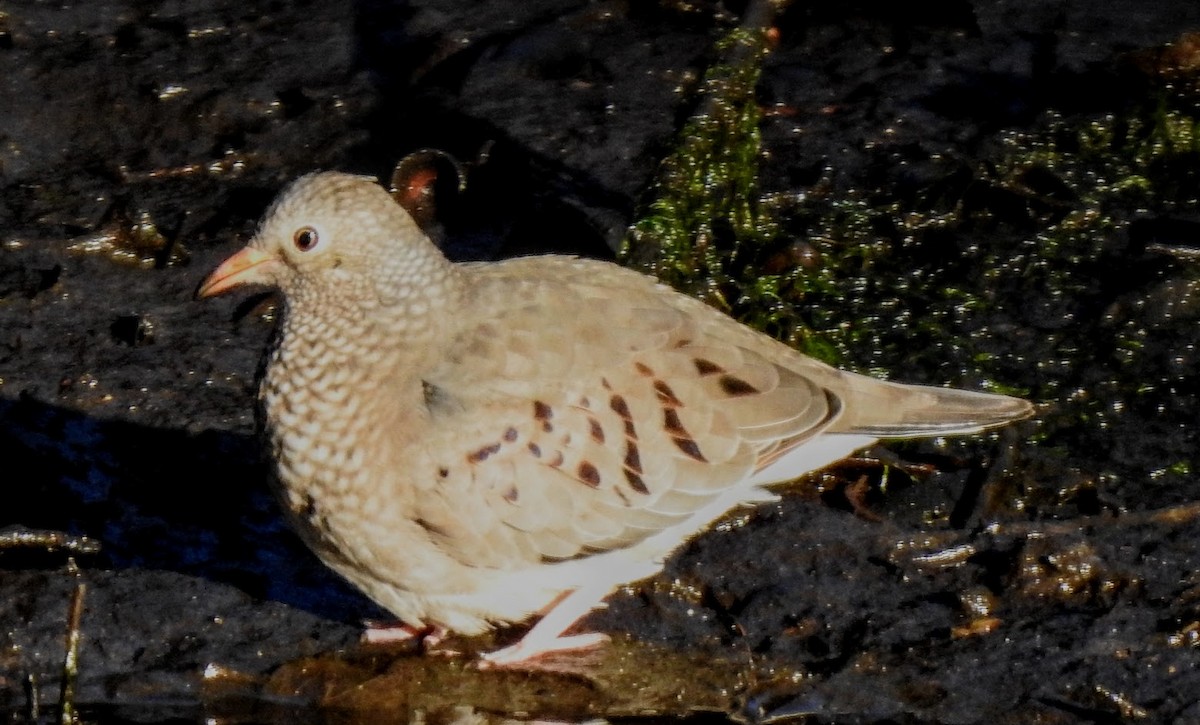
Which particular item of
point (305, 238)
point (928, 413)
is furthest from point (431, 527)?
point (928, 413)

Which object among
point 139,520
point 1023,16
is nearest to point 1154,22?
point 1023,16

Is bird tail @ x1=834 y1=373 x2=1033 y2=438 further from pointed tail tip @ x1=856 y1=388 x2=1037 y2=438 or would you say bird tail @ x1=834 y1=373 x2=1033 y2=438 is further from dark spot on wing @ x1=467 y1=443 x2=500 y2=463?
dark spot on wing @ x1=467 y1=443 x2=500 y2=463

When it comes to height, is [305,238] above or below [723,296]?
above

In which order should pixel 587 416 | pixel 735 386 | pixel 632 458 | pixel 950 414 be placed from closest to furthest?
pixel 587 416 → pixel 632 458 → pixel 735 386 → pixel 950 414

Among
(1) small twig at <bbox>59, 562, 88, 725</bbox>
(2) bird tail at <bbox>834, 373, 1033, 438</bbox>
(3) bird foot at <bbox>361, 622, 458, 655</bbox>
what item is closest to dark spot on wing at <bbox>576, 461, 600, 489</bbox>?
(3) bird foot at <bbox>361, 622, 458, 655</bbox>

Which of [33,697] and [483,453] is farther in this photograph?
[483,453]

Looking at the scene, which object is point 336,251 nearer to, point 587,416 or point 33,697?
point 587,416
